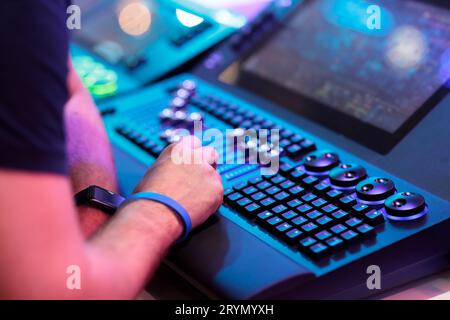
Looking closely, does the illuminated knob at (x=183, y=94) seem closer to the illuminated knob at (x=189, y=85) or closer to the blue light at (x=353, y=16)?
the illuminated knob at (x=189, y=85)

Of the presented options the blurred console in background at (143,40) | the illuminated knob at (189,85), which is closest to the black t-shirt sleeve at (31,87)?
the illuminated knob at (189,85)

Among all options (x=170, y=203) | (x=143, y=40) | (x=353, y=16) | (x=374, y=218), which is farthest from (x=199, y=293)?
(x=143, y=40)

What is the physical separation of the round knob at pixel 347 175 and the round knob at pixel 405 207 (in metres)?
0.06

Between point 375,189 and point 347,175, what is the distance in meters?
0.05

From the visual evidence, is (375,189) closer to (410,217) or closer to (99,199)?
(410,217)

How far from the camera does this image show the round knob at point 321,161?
95 cm

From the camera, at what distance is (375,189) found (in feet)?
2.90

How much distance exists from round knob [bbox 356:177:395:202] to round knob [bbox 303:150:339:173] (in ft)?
0.20

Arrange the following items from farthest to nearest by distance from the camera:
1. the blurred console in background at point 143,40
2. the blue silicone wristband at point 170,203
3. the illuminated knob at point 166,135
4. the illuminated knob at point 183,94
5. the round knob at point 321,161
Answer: the blurred console in background at point 143,40, the illuminated knob at point 183,94, the illuminated knob at point 166,135, the round knob at point 321,161, the blue silicone wristband at point 170,203

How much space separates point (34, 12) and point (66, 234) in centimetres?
20

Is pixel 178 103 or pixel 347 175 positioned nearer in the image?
pixel 347 175

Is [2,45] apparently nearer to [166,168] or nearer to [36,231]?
[36,231]

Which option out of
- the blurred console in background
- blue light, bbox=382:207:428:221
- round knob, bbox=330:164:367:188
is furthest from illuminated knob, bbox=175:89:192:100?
blue light, bbox=382:207:428:221

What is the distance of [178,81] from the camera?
4.29 ft
